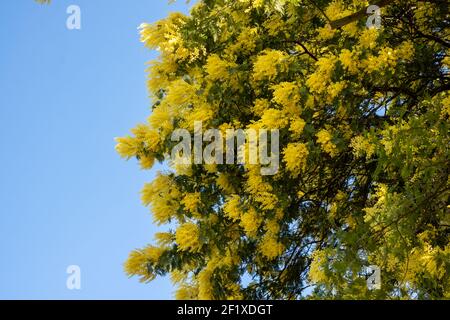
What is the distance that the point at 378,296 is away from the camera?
5.76m

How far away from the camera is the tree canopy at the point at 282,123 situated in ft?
23.6

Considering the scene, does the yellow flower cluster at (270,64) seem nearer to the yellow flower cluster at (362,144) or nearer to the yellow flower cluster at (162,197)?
the yellow flower cluster at (362,144)

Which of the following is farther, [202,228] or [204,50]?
[204,50]

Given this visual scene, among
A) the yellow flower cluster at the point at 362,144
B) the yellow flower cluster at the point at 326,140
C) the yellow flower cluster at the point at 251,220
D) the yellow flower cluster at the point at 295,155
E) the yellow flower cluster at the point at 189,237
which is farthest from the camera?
the yellow flower cluster at the point at 189,237

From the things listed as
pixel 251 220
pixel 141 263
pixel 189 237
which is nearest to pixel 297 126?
pixel 251 220

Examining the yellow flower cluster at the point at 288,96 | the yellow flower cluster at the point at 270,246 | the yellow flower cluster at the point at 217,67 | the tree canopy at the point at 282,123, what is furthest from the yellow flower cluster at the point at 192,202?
the yellow flower cluster at the point at 288,96

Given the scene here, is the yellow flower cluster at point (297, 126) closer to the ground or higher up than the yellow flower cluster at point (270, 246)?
higher up

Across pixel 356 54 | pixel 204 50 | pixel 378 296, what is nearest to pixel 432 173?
→ pixel 378 296

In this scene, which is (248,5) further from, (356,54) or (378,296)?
(378,296)

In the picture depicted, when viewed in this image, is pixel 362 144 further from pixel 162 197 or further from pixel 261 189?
pixel 162 197

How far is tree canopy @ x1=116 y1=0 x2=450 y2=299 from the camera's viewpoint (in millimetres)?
7191

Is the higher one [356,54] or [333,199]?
[356,54]
